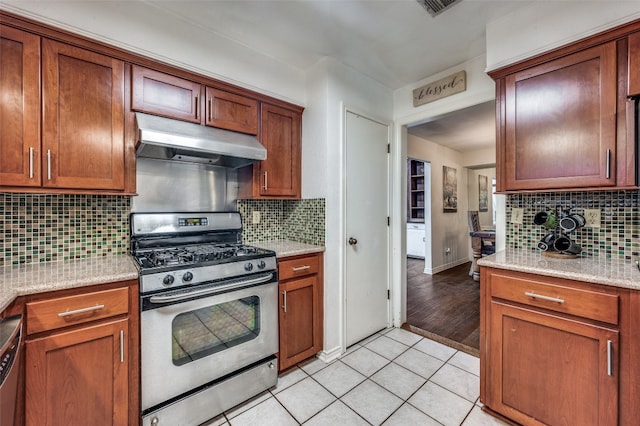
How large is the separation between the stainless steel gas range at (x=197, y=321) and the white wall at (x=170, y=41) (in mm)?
1068

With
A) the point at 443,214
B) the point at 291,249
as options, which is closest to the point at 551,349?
the point at 291,249

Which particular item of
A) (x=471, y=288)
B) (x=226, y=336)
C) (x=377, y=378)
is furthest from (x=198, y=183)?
(x=471, y=288)

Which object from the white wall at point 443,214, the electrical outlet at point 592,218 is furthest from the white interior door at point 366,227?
the white wall at point 443,214

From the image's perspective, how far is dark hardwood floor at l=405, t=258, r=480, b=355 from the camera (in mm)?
2594

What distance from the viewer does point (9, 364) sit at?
93 cm

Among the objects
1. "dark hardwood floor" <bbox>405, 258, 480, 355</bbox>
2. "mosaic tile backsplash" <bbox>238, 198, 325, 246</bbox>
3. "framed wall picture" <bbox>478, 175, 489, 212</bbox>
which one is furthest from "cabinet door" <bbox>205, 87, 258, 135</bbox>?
"framed wall picture" <bbox>478, 175, 489, 212</bbox>

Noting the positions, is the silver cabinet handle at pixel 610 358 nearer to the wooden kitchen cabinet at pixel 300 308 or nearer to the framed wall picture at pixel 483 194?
the wooden kitchen cabinet at pixel 300 308

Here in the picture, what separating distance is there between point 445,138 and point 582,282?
391cm

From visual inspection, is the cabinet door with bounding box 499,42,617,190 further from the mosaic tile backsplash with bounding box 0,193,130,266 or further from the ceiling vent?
the mosaic tile backsplash with bounding box 0,193,130,266

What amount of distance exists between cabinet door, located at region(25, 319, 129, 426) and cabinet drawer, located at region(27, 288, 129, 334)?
0.17 feet

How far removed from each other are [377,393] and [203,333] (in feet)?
3.94

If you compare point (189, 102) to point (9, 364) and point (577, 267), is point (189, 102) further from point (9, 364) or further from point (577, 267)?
point (577, 267)

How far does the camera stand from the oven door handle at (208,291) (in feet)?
4.67

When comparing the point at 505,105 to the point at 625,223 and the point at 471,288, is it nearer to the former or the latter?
the point at 625,223
